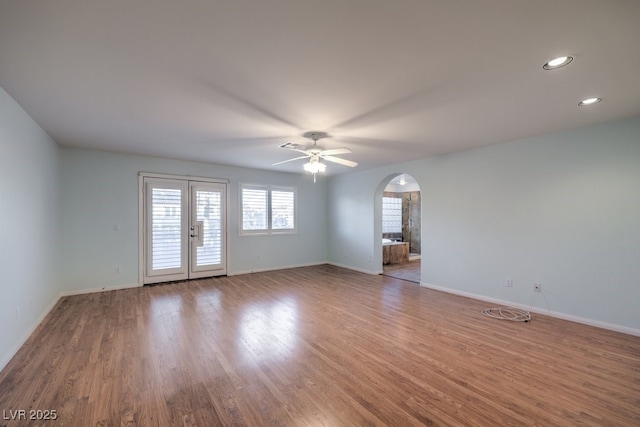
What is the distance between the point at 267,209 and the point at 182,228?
2110mm

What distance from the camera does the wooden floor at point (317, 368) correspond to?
6.48 feet

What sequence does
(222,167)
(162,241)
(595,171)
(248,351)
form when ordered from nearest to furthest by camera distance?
(248,351), (595,171), (162,241), (222,167)

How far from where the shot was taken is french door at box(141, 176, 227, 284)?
18.1 ft

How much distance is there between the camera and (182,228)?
582 centimetres

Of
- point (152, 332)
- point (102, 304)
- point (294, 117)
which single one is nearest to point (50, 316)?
point (102, 304)

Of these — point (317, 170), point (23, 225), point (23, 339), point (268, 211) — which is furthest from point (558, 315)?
point (23, 225)

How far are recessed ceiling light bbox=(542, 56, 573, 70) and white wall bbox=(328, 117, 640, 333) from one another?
7.36 feet

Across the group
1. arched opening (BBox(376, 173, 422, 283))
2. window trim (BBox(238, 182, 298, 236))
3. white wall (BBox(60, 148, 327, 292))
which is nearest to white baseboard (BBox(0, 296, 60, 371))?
white wall (BBox(60, 148, 327, 292))

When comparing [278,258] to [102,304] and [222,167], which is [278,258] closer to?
[222,167]

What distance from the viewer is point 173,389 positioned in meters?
2.24

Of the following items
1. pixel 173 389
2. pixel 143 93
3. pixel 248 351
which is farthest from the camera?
pixel 248 351

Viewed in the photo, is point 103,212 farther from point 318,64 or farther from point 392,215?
point 392,215

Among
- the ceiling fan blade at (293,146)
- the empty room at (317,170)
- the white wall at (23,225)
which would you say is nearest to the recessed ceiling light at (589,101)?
the empty room at (317,170)

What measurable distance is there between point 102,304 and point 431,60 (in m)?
5.55
